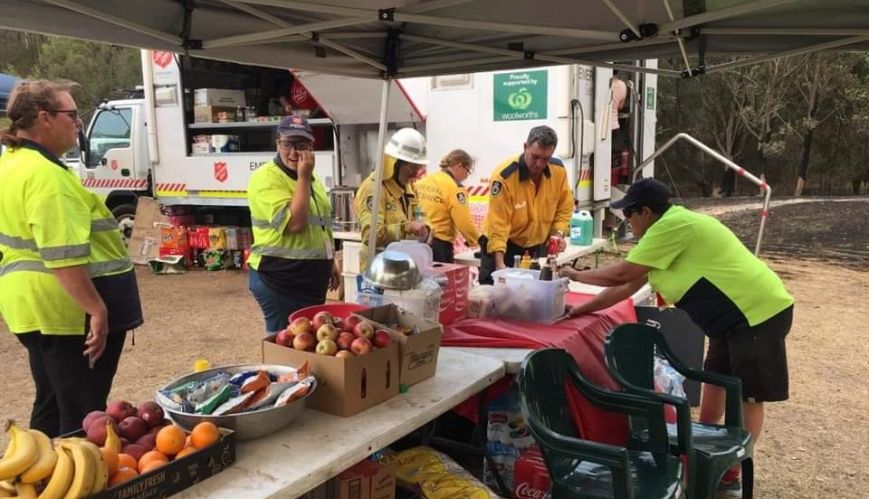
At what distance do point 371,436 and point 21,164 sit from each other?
5.12 feet

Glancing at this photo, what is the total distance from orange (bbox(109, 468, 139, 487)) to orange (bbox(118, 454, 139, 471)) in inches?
0.5

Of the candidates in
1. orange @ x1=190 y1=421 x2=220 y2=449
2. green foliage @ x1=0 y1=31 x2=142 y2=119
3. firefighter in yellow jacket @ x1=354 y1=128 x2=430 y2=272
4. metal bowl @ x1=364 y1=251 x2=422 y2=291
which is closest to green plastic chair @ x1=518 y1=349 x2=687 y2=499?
metal bowl @ x1=364 y1=251 x2=422 y2=291

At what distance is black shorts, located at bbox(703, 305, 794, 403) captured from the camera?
2951 mm

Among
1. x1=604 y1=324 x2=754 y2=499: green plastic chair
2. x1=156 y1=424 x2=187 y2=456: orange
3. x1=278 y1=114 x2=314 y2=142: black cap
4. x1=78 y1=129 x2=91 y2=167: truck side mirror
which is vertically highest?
x1=78 y1=129 x2=91 y2=167: truck side mirror

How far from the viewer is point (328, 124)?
287 inches

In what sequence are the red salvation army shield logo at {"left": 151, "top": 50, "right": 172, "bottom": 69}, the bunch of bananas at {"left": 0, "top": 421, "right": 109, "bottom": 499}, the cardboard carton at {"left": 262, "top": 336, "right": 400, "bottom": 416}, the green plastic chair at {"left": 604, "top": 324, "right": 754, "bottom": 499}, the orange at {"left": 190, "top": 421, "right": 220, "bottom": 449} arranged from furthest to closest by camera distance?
the red salvation army shield logo at {"left": 151, "top": 50, "right": 172, "bottom": 69} < the green plastic chair at {"left": 604, "top": 324, "right": 754, "bottom": 499} < the cardboard carton at {"left": 262, "top": 336, "right": 400, "bottom": 416} < the orange at {"left": 190, "top": 421, "right": 220, "bottom": 449} < the bunch of bananas at {"left": 0, "top": 421, "right": 109, "bottom": 499}

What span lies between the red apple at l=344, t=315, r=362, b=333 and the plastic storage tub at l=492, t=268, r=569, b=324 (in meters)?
1.11

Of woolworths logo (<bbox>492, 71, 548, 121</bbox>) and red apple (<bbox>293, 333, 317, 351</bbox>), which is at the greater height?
woolworths logo (<bbox>492, 71, 548, 121</bbox>)

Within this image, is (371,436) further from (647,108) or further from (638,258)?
(647,108)

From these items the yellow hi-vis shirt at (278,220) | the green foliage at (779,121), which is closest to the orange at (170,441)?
the yellow hi-vis shirt at (278,220)

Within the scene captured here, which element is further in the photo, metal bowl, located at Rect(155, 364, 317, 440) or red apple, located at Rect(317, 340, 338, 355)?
red apple, located at Rect(317, 340, 338, 355)

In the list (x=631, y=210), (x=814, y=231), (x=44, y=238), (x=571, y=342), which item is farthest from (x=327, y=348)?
(x=814, y=231)

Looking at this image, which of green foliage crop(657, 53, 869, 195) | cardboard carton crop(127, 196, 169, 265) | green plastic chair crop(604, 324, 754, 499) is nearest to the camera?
green plastic chair crop(604, 324, 754, 499)

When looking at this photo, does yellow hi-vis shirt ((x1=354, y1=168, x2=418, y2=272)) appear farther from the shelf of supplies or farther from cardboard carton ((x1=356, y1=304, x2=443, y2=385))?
the shelf of supplies
